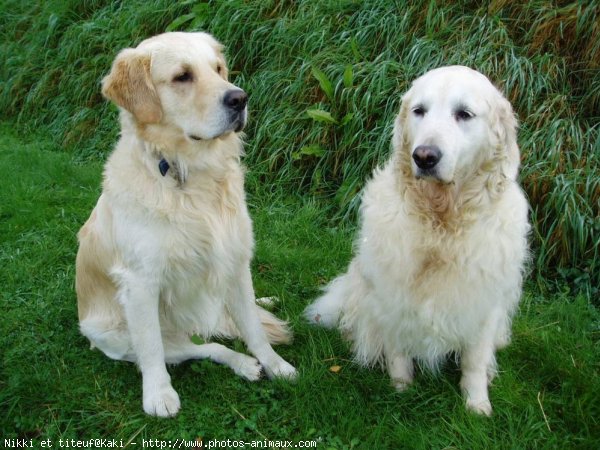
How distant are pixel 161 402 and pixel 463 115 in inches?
65.7

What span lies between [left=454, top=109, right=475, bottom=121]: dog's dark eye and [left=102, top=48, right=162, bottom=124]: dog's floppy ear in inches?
43.9

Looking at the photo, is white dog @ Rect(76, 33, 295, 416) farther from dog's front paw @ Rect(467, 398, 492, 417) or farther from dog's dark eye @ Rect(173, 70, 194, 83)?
dog's front paw @ Rect(467, 398, 492, 417)

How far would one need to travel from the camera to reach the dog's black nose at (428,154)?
2025 millimetres

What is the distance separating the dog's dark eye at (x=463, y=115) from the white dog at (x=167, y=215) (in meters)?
0.82

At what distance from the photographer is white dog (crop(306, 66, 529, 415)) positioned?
211cm

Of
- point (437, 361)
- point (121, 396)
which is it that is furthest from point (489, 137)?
point (121, 396)

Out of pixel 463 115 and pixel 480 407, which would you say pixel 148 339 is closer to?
pixel 480 407

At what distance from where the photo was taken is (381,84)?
13.2 ft

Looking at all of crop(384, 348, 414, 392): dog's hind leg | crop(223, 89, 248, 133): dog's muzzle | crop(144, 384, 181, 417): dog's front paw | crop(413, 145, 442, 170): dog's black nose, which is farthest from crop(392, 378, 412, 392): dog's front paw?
crop(223, 89, 248, 133): dog's muzzle

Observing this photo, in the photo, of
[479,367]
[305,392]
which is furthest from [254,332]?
[479,367]

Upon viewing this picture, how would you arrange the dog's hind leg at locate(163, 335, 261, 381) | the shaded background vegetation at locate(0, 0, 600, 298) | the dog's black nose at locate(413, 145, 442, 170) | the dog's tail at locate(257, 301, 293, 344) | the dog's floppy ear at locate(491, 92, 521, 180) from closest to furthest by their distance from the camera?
the dog's black nose at locate(413, 145, 442, 170)
the dog's floppy ear at locate(491, 92, 521, 180)
the dog's hind leg at locate(163, 335, 261, 381)
the dog's tail at locate(257, 301, 293, 344)
the shaded background vegetation at locate(0, 0, 600, 298)

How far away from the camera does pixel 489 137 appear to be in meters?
2.16

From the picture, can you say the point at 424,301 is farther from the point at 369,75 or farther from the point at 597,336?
the point at 369,75

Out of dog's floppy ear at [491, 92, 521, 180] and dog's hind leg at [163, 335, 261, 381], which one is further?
dog's hind leg at [163, 335, 261, 381]
